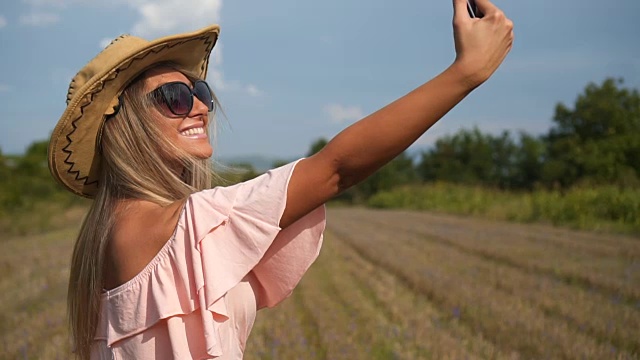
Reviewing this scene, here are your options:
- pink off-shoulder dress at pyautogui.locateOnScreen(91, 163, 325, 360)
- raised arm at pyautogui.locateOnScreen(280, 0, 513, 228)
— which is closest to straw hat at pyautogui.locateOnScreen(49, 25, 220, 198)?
pink off-shoulder dress at pyautogui.locateOnScreen(91, 163, 325, 360)

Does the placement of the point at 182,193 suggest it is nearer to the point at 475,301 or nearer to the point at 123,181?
the point at 123,181

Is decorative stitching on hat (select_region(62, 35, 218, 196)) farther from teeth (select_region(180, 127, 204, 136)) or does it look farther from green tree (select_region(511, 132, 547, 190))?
green tree (select_region(511, 132, 547, 190))

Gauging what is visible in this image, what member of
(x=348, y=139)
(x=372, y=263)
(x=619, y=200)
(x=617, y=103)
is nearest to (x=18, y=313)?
(x=372, y=263)

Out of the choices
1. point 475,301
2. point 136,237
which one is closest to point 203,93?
point 136,237

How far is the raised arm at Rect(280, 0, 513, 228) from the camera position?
1.45m

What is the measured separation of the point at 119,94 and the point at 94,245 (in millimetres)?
433

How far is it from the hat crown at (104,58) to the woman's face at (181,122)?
12 cm

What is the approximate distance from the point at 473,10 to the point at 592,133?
163ft

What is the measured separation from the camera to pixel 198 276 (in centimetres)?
164

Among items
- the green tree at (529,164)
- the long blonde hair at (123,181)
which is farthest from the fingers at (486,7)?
the green tree at (529,164)

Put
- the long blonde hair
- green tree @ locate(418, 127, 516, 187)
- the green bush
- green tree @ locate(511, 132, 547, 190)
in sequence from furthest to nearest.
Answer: green tree @ locate(418, 127, 516, 187), green tree @ locate(511, 132, 547, 190), the green bush, the long blonde hair

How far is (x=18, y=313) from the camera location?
7152mm

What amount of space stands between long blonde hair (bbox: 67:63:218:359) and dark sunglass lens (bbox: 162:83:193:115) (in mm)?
57

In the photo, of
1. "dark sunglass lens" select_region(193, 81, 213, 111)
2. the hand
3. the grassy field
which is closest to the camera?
the hand
